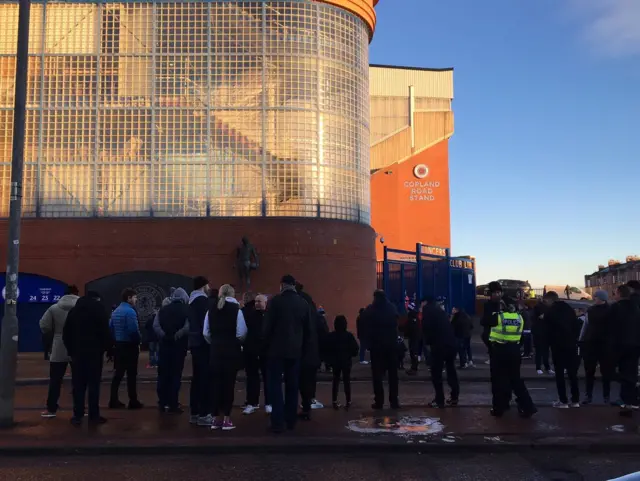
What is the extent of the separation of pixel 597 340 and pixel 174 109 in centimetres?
1501

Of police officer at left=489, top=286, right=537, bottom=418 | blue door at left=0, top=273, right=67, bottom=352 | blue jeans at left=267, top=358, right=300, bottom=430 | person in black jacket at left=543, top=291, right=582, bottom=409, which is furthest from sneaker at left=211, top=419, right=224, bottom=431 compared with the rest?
blue door at left=0, top=273, right=67, bottom=352

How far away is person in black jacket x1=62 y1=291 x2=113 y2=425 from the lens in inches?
338

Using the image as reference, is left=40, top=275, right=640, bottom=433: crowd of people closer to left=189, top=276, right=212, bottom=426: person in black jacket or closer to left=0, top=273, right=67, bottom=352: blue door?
left=189, top=276, right=212, bottom=426: person in black jacket

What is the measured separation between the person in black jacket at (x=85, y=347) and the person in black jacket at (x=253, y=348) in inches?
79.4

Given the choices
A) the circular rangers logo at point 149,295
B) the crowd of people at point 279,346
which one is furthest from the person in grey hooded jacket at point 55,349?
the circular rangers logo at point 149,295

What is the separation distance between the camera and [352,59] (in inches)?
855

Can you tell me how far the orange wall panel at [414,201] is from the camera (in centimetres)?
3944

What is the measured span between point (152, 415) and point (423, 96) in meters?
33.8

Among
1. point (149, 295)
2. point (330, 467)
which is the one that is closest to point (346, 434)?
point (330, 467)

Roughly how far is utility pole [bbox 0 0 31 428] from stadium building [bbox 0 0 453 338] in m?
11.3

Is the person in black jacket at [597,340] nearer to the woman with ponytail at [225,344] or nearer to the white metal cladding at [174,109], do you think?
the woman with ponytail at [225,344]

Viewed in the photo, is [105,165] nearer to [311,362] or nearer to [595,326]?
[311,362]

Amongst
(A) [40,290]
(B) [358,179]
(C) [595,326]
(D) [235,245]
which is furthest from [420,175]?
(C) [595,326]

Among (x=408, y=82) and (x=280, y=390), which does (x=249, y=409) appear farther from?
(x=408, y=82)
